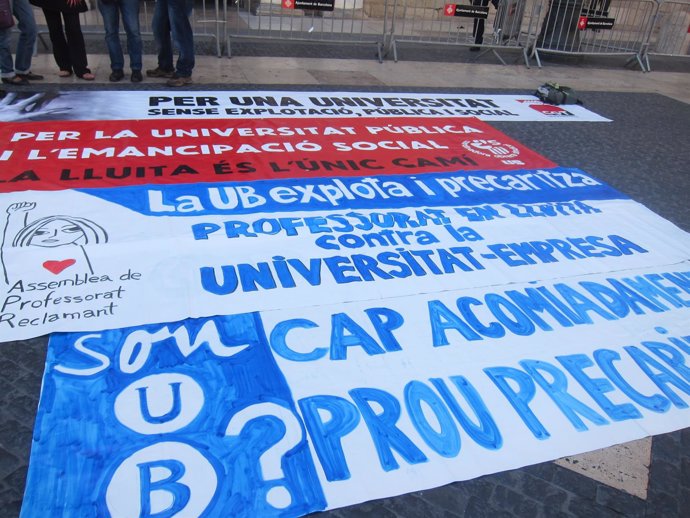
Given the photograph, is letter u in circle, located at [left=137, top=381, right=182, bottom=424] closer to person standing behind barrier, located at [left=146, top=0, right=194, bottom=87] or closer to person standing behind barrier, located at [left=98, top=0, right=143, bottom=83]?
person standing behind barrier, located at [left=146, top=0, right=194, bottom=87]

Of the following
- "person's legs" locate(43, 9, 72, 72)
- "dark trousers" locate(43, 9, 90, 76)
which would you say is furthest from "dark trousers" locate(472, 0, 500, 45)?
"person's legs" locate(43, 9, 72, 72)

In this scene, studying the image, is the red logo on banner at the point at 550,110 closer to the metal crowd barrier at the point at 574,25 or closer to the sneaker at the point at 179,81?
the metal crowd barrier at the point at 574,25

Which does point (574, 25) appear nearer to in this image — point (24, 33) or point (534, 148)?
point (534, 148)

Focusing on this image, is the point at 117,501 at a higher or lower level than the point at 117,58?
lower

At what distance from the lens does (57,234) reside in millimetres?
3482

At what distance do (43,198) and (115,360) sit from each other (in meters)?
1.79

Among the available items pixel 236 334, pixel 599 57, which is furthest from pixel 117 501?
pixel 599 57

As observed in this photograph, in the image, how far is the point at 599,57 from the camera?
11.5 metres

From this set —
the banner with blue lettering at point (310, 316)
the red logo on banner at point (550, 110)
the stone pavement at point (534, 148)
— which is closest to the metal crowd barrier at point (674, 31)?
the stone pavement at point (534, 148)

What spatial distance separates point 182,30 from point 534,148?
12.9ft

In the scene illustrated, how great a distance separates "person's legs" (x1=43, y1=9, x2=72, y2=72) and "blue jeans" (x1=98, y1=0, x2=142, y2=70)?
0.45m

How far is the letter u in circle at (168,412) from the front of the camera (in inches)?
92.4

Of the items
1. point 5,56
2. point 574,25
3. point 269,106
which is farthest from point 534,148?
point 574,25

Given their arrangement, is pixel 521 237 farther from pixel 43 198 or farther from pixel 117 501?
pixel 43 198
